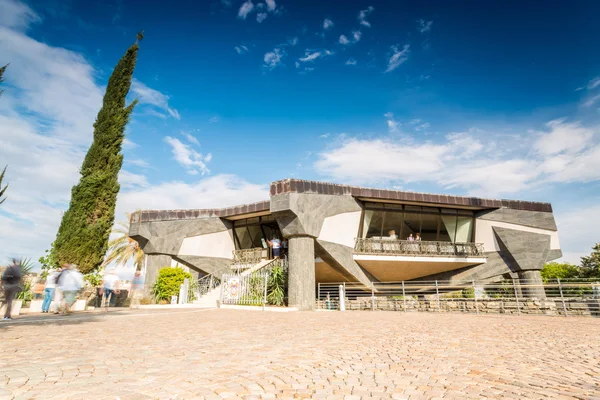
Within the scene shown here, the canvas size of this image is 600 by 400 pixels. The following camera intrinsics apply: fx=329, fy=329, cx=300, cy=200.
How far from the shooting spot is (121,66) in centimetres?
2091

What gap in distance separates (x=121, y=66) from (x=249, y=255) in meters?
14.9

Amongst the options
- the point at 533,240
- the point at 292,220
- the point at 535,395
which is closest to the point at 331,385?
the point at 535,395

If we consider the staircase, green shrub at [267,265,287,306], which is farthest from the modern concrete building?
the staircase

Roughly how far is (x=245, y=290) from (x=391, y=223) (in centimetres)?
1006

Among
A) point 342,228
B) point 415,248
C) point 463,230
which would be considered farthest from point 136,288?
point 463,230

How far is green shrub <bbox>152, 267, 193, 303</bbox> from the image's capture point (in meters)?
19.5

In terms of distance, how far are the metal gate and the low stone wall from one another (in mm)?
3828

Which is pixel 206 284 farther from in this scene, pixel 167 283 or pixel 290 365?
pixel 290 365

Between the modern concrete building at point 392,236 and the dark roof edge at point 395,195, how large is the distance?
2.3 inches

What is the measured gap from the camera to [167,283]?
19625 millimetres

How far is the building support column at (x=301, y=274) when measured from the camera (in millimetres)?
15562

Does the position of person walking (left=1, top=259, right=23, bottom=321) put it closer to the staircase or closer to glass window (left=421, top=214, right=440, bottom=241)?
the staircase

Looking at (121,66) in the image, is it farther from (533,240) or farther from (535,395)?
(533,240)

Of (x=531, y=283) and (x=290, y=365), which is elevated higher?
(x=531, y=283)
